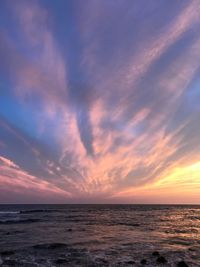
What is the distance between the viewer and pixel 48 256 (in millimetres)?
20609

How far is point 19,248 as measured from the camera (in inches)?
948

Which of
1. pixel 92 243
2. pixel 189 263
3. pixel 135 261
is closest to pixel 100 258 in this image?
pixel 135 261

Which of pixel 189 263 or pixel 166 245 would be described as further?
pixel 166 245

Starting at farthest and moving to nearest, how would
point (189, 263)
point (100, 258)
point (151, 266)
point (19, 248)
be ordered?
point (19, 248) < point (100, 258) < point (189, 263) < point (151, 266)

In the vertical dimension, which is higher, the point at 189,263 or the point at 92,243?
the point at 92,243

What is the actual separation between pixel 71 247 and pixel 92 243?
3.08 m

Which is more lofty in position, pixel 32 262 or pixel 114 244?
pixel 114 244

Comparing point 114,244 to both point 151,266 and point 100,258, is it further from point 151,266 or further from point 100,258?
point 151,266

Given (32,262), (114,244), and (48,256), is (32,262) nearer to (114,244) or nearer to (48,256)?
(48,256)

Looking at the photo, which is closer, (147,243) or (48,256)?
(48,256)

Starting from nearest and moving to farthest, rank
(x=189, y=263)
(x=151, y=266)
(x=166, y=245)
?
(x=151, y=266)
(x=189, y=263)
(x=166, y=245)

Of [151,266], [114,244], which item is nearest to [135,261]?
[151,266]

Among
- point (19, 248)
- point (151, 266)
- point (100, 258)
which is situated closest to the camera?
point (151, 266)

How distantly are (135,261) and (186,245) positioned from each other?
30.9ft
